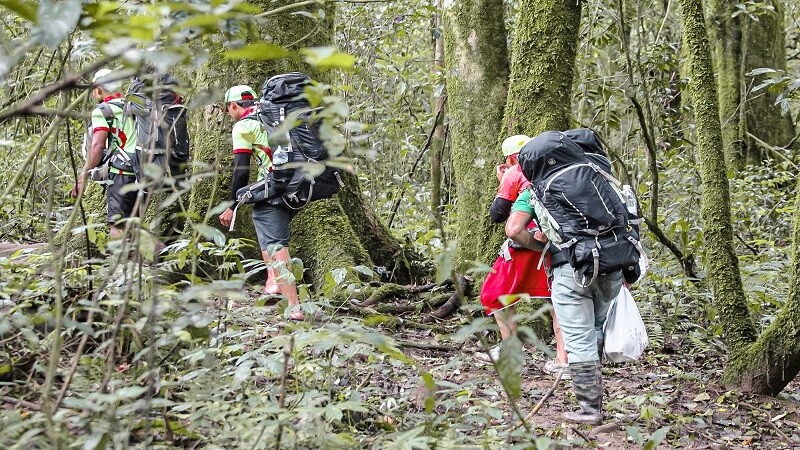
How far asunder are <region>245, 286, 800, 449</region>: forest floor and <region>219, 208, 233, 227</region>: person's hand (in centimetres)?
115

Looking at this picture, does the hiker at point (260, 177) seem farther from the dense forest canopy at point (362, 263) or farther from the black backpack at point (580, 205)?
the black backpack at point (580, 205)

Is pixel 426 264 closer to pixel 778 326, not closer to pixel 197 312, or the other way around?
pixel 778 326

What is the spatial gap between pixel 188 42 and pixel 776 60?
43.4ft

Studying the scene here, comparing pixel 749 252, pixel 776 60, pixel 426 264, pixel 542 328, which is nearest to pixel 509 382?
pixel 542 328

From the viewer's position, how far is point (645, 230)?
28.5ft

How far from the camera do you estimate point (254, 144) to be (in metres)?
5.60

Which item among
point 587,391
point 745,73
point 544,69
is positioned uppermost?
point 745,73

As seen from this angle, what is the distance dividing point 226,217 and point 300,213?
87 cm

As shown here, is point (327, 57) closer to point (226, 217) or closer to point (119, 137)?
point (226, 217)

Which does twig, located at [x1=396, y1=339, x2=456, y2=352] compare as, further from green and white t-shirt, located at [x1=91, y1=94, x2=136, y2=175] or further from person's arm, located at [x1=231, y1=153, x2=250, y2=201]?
green and white t-shirt, located at [x1=91, y1=94, x2=136, y2=175]

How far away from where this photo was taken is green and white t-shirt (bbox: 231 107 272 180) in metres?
5.70

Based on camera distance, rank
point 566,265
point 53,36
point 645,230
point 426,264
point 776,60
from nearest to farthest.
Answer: point 53,36 < point 566,265 < point 426,264 < point 645,230 < point 776,60

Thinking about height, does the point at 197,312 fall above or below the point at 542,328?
above

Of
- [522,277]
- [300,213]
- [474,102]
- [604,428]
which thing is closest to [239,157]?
[300,213]
